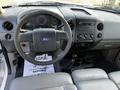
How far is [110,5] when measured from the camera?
2529 mm

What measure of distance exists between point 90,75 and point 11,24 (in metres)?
0.83

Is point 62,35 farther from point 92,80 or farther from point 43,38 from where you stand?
point 92,80

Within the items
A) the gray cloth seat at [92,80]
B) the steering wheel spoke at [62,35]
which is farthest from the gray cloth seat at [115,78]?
the steering wheel spoke at [62,35]

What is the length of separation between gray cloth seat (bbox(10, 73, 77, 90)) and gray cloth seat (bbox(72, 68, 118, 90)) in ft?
0.21

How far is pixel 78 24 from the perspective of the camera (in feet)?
7.11

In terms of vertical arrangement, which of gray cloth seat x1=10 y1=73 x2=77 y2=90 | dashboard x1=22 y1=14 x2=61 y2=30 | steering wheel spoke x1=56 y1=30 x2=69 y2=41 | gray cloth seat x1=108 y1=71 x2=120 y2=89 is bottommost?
gray cloth seat x1=108 y1=71 x2=120 y2=89

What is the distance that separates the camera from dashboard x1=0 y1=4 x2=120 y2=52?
1.92 m

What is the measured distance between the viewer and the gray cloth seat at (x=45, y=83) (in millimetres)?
1611

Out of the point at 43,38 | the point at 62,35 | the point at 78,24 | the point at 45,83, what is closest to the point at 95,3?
the point at 78,24

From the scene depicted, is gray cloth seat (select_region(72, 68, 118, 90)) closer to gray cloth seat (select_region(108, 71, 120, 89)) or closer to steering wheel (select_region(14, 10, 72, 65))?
gray cloth seat (select_region(108, 71, 120, 89))

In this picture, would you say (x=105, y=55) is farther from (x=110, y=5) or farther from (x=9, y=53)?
(x=9, y=53)

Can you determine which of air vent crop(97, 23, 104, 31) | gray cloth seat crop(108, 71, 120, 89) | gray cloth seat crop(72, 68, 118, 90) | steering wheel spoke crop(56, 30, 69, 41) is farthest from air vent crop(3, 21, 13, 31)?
gray cloth seat crop(108, 71, 120, 89)

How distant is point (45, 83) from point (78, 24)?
0.75 meters

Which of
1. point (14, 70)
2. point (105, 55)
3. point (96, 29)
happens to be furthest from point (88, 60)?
point (14, 70)
